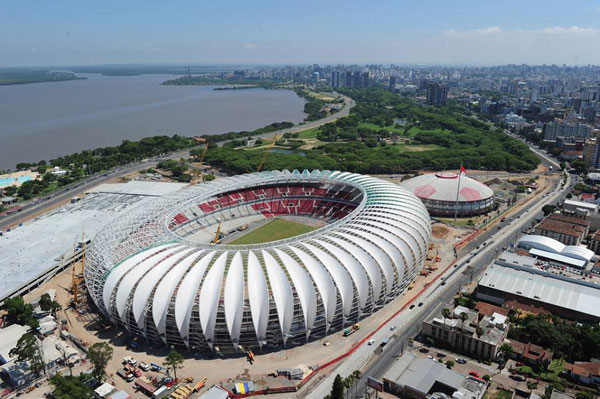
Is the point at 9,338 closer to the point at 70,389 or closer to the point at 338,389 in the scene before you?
the point at 70,389

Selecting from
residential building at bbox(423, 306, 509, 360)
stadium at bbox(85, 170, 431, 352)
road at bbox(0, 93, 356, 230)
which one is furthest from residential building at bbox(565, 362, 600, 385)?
road at bbox(0, 93, 356, 230)

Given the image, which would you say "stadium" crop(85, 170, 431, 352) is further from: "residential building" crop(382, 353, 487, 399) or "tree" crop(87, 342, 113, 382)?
"residential building" crop(382, 353, 487, 399)

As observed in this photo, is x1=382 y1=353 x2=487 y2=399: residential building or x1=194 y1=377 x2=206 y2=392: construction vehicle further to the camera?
x1=194 y1=377 x2=206 y2=392: construction vehicle

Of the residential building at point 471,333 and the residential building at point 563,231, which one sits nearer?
the residential building at point 471,333

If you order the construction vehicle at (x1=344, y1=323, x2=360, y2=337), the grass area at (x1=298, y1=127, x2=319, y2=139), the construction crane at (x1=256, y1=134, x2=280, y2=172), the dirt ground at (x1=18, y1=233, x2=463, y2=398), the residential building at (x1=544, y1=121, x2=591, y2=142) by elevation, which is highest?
the residential building at (x1=544, y1=121, x2=591, y2=142)

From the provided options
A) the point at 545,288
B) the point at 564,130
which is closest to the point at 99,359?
the point at 545,288

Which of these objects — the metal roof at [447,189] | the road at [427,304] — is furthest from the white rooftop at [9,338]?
the metal roof at [447,189]

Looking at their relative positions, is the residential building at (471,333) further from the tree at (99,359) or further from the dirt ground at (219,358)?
the tree at (99,359)
